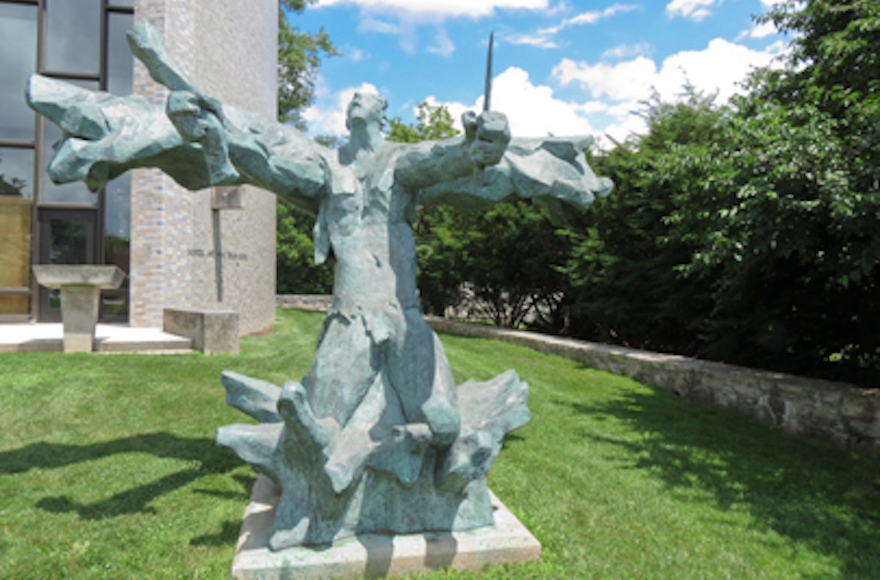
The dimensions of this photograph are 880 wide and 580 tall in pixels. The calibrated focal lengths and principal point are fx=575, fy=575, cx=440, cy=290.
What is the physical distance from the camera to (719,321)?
8.51 meters

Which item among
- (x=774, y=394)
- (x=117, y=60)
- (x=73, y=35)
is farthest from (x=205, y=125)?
(x=73, y=35)

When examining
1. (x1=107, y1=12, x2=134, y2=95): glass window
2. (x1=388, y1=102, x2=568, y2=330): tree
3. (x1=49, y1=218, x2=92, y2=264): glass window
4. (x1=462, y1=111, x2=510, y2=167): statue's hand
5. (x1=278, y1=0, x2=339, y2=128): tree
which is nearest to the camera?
(x1=462, y1=111, x2=510, y2=167): statue's hand

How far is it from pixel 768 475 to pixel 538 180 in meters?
3.67

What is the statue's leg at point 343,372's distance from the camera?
2885 millimetres

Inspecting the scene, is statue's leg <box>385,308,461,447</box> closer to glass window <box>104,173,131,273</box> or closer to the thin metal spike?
the thin metal spike

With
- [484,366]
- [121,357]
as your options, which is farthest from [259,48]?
[484,366]

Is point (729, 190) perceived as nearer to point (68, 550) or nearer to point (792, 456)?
point (792, 456)

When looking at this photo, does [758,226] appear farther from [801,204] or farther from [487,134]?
[487,134]

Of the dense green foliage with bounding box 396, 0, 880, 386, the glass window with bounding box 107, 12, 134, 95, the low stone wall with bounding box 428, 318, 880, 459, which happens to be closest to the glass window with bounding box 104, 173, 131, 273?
the glass window with bounding box 107, 12, 134, 95

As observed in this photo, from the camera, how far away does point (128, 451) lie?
463 cm

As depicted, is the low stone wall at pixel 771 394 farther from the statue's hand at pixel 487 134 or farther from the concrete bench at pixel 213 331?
the concrete bench at pixel 213 331

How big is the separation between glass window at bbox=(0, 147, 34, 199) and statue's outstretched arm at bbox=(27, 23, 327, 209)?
13255 mm

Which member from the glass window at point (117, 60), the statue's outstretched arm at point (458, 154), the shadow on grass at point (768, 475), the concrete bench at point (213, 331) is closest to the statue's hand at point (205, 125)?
the statue's outstretched arm at point (458, 154)

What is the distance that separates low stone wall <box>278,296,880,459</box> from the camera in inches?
221
